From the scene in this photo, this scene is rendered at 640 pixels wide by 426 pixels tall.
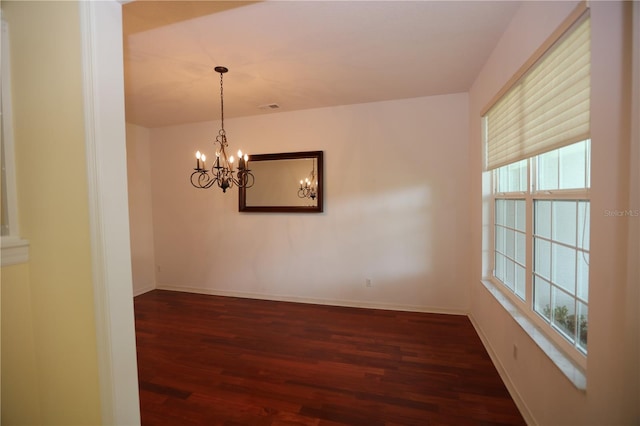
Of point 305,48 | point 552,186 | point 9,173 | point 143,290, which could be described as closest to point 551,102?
point 552,186

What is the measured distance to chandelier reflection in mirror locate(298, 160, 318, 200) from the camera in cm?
392

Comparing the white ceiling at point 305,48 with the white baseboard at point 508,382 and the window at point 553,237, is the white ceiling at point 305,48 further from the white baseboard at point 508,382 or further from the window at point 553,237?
the white baseboard at point 508,382

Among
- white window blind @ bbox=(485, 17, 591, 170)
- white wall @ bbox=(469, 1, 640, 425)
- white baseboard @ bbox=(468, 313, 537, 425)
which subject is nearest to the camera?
white wall @ bbox=(469, 1, 640, 425)

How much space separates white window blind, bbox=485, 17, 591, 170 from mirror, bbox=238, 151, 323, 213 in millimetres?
2283

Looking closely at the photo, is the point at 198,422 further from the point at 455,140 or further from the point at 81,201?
the point at 455,140

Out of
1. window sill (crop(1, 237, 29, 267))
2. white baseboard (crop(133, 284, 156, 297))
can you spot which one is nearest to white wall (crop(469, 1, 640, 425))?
window sill (crop(1, 237, 29, 267))

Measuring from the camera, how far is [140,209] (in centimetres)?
465

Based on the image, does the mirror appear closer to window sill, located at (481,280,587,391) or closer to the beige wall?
window sill, located at (481,280,587,391)

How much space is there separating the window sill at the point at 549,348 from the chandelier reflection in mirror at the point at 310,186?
250 centimetres

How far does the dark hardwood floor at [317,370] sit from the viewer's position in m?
1.90

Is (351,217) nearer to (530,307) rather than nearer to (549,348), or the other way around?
(530,307)

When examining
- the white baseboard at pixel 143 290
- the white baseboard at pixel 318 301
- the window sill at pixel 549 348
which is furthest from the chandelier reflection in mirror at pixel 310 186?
the white baseboard at pixel 143 290

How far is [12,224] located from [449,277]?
12.8ft

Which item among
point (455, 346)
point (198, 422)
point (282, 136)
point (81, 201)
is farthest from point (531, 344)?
point (282, 136)
